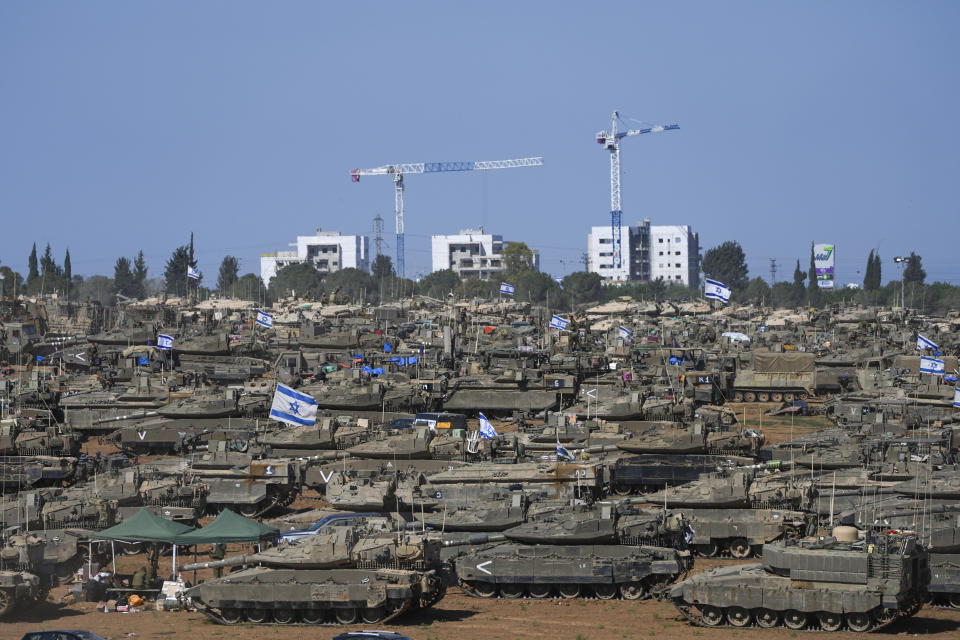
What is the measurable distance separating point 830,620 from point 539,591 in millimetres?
7144

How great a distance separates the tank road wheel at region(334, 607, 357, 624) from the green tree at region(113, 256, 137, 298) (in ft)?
568

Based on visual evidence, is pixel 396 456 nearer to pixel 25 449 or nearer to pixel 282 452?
pixel 282 452

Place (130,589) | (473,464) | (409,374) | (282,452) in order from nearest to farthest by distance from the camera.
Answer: (130,589) → (473,464) → (282,452) → (409,374)

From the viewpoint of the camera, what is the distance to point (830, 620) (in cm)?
2766

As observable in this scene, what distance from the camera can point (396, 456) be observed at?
47.9 meters

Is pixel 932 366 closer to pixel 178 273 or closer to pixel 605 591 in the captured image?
pixel 605 591

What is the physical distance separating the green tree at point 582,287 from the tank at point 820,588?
156 meters

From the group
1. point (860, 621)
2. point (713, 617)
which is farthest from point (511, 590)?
point (860, 621)

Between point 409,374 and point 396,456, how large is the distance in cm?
2913

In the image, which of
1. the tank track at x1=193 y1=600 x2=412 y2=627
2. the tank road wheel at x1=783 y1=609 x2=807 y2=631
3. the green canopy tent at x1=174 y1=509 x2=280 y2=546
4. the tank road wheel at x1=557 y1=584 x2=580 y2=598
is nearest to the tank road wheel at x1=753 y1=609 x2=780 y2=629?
the tank road wheel at x1=783 y1=609 x2=807 y2=631

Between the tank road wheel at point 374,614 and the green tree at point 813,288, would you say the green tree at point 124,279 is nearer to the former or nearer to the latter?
the green tree at point 813,288

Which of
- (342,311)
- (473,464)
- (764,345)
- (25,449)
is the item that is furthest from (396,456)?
(342,311)

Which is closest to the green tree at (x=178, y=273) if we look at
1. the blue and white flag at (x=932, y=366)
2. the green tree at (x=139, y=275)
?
the green tree at (x=139, y=275)

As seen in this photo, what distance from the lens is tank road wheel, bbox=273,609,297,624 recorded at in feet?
95.5
